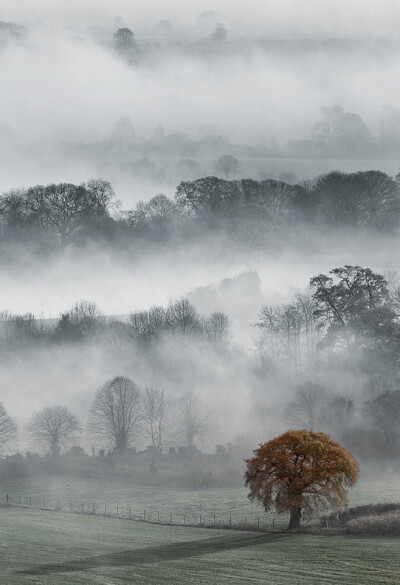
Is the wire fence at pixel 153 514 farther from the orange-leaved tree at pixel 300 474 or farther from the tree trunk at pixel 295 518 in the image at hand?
the orange-leaved tree at pixel 300 474

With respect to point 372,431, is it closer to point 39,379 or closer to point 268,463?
point 268,463

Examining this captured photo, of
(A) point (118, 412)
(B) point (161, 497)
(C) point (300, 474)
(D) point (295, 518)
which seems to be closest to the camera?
(D) point (295, 518)

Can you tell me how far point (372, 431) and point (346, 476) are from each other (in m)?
16.8

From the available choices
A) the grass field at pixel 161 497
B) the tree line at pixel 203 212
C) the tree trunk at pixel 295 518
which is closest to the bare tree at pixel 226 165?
the tree line at pixel 203 212

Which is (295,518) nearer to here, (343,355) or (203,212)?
(343,355)

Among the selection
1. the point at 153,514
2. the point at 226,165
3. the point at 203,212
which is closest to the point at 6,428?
the point at 153,514

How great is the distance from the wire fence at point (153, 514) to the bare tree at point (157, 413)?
1298 cm

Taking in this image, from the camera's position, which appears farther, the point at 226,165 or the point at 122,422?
the point at 226,165

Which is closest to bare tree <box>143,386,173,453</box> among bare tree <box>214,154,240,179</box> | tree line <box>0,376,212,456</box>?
tree line <box>0,376,212,456</box>

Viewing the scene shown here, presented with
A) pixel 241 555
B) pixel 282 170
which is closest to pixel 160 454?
pixel 241 555

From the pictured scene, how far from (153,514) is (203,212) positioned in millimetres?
46270

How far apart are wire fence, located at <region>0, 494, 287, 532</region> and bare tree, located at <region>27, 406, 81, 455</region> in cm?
959

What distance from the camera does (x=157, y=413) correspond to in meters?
80.0

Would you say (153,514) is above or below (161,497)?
below
